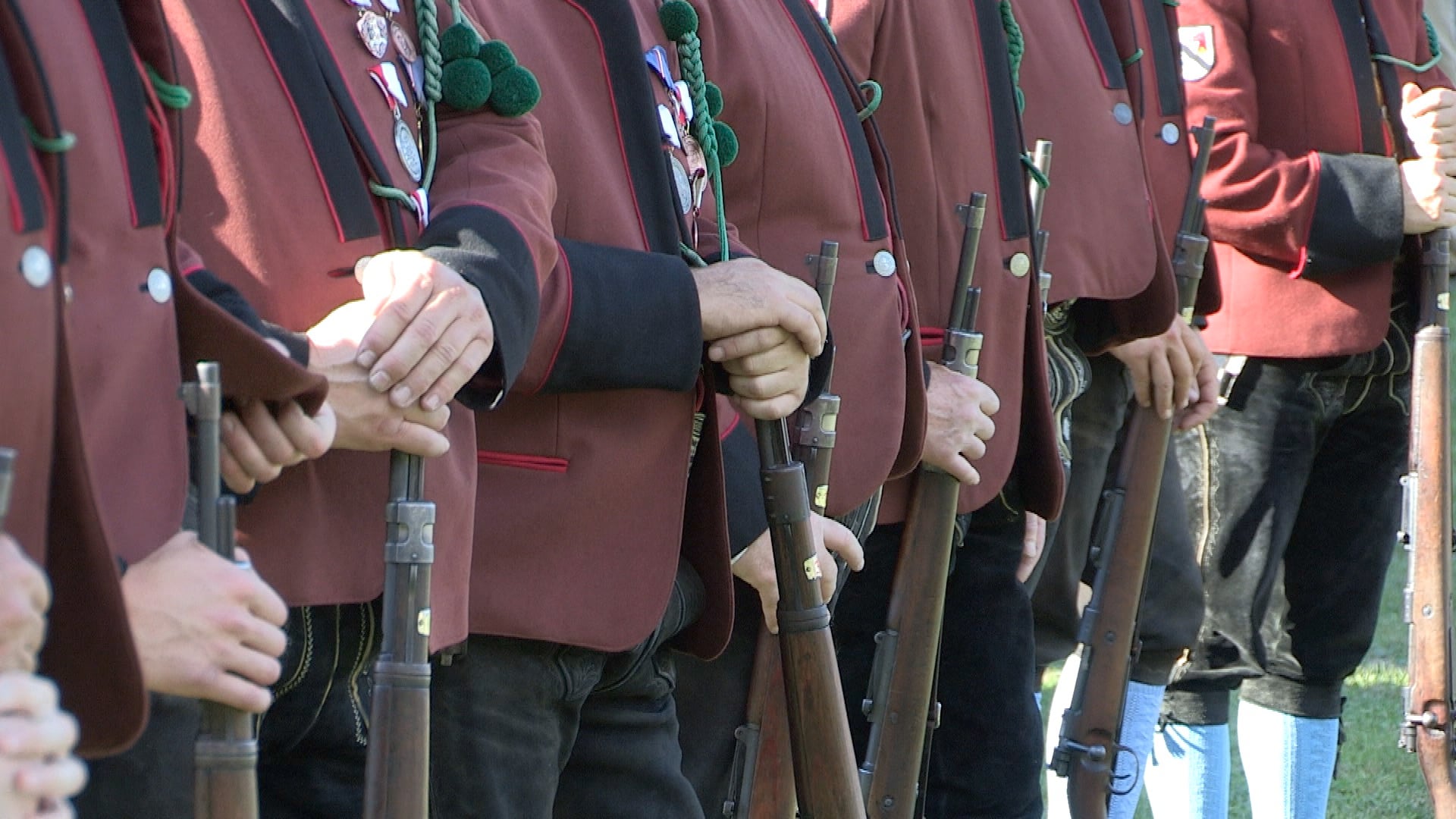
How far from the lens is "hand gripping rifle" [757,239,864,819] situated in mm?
2250

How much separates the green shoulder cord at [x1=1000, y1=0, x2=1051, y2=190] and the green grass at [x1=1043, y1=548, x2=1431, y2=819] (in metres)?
2.04

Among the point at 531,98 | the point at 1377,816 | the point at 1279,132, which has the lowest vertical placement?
the point at 1377,816

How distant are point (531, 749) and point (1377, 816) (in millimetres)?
3377

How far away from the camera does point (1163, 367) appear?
347cm

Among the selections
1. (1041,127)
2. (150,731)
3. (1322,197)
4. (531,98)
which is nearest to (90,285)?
(150,731)

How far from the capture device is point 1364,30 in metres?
3.81

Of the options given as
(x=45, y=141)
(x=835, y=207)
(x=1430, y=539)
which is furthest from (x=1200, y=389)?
(x=45, y=141)

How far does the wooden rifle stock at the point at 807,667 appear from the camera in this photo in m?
2.25

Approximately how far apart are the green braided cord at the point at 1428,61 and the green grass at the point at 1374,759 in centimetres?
163

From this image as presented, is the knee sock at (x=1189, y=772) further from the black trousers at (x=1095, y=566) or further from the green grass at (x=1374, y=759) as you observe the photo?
the green grass at (x=1374, y=759)

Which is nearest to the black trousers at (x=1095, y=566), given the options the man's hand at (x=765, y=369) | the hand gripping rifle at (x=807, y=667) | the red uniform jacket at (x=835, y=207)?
the red uniform jacket at (x=835, y=207)

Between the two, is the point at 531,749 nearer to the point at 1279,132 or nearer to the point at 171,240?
Result: the point at 171,240

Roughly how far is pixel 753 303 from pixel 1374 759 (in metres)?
3.66

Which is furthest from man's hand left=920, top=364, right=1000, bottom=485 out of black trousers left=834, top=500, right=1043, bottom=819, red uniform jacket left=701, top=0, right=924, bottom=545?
black trousers left=834, top=500, right=1043, bottom=819
